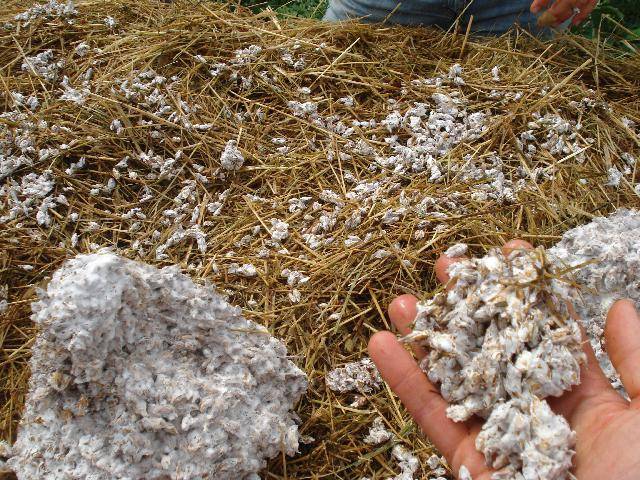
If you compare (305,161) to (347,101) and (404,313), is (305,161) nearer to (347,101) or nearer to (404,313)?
(347,101)

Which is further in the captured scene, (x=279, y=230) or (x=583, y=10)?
(x=583, y=10)

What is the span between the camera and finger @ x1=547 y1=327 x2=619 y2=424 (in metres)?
1.66

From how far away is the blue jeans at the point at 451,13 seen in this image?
3.28 meters

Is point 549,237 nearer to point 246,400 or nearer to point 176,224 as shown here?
point 246,400

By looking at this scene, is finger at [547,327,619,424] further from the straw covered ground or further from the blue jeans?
the blue jeans

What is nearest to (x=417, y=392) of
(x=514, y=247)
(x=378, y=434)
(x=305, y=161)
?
(x=378, y=434)

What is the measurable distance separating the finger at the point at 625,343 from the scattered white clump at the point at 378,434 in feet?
2.42

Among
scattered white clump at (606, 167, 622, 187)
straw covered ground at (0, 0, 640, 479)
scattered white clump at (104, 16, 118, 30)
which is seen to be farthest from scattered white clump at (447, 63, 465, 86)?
scattered white clump at (104, 16, 118, 30)

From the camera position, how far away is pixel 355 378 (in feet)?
6.76

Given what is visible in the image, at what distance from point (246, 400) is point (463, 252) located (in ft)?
2.88

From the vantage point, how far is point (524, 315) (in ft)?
5.50

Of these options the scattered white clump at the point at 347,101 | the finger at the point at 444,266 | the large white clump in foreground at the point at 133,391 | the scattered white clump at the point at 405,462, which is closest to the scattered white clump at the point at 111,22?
the scattered white clump at the point at 347,101

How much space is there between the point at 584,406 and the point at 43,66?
9.50ft

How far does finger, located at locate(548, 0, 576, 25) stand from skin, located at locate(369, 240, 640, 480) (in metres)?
1.58
